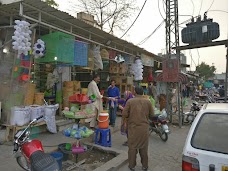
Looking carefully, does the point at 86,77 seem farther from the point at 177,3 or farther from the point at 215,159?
the point at 215,159

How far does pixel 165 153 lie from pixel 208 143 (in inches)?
133

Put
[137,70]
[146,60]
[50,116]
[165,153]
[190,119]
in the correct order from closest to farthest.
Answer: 1. [165,153]
2. [50,116]
3. [190,119]
4. [137,70]
5. [146,60]

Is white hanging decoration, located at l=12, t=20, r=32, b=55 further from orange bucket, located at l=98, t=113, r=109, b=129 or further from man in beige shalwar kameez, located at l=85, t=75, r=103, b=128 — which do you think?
orange bucket, located at l=98, t=113, r=109, b=129

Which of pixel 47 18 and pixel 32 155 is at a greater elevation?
pixel 47 18

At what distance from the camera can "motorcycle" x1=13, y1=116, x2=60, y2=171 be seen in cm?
301

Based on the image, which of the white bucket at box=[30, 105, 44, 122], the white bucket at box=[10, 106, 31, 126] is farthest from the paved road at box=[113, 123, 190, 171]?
the white bucket at box=[10, 106, 31, 126]

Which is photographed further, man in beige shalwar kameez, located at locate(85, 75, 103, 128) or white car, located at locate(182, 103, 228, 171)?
man in beige shalwar kameez, located at locate(85, 75, 103, 128)

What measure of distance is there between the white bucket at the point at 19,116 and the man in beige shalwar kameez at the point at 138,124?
2973 mm

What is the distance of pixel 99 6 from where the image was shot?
20.3 meters

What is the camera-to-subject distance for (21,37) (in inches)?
216

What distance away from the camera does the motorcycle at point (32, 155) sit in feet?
9.87

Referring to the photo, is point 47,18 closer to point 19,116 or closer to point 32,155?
point 19,116

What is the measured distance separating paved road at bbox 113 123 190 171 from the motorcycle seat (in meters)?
2.07

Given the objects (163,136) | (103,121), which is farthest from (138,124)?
(163,136)
